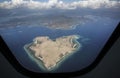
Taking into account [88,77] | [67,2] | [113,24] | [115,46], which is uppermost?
[67,2]

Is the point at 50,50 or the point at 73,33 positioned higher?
the point at 73,33

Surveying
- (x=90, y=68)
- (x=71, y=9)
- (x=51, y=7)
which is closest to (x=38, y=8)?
(x=51, y=7)

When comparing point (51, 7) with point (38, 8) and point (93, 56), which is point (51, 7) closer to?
point (38, 8)

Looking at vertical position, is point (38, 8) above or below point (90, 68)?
above
